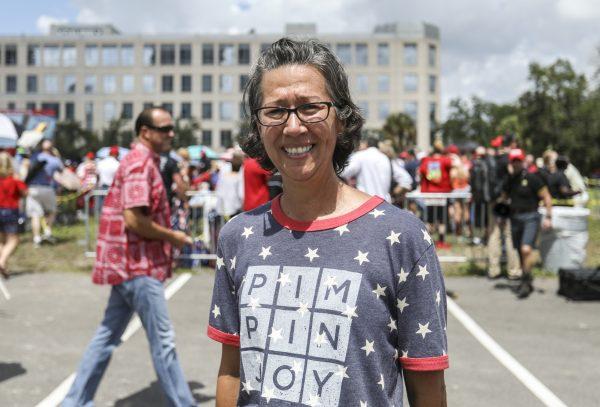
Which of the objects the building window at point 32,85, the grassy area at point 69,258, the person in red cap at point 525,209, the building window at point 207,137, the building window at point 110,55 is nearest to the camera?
the person in red cap at point 525,209

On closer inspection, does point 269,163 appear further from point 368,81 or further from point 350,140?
point 368,81

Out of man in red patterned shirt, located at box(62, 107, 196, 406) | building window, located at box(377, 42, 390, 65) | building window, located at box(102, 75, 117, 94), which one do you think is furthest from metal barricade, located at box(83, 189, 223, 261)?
building window, located at box(102, 75, 117, 94)

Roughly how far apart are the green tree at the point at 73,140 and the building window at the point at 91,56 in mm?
35724

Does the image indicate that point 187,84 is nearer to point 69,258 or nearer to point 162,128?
point 69,258

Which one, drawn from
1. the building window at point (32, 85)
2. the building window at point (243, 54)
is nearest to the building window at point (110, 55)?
the building window at point (32, 85)

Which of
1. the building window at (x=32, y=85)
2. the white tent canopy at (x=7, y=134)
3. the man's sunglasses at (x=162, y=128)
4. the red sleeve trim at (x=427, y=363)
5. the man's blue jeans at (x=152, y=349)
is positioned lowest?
the man's blue jeans at (x=152, y=349)

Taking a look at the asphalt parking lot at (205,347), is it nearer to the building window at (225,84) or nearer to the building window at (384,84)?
the building window at (384,84)

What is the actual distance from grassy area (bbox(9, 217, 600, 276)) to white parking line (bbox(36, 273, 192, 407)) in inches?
75.1

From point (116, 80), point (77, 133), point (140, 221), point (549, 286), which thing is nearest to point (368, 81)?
point (116, 80)

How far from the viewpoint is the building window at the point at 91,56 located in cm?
8906

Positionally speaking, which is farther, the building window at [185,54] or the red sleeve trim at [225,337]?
the building window at [185,54]

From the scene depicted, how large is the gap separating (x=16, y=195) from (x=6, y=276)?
3.80 ft

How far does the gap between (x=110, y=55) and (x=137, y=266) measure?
90398 millimetres

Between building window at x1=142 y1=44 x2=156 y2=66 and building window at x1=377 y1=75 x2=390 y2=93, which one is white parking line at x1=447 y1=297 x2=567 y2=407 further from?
building window at x1=142 y1=44 x2=156 y2=66
